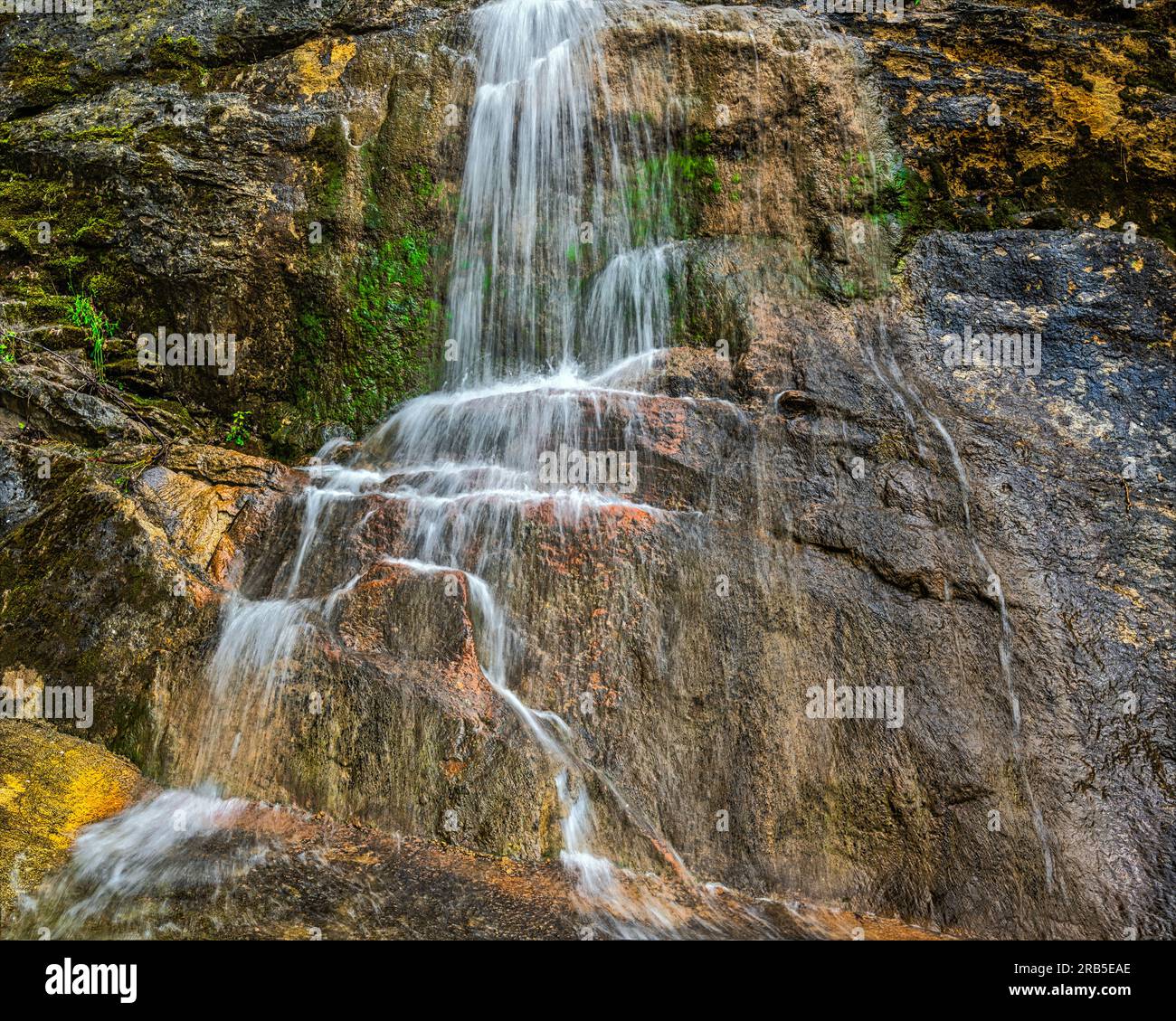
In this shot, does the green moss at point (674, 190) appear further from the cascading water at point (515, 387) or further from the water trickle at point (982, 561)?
the water trickle at point (982, 561)

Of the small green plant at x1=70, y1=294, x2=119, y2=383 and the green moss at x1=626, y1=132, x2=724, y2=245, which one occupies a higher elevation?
the green moss at x1=626, y1=132, x2=724, y2=245

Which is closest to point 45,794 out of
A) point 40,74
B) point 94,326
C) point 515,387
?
point 94,326

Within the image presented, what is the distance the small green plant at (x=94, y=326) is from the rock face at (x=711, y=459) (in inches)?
3.6

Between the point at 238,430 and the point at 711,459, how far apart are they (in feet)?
13.6

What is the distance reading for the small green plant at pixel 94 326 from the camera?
7.17m

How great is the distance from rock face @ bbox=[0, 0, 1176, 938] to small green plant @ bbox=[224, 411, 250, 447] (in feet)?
0.39

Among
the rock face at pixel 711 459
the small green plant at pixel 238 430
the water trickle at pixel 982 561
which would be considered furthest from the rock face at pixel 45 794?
the water trickle at pixel 982 561

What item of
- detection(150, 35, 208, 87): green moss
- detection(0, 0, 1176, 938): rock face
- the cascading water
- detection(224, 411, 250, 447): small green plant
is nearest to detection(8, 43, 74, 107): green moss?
detection(0, 0, 1176, 938): rock face

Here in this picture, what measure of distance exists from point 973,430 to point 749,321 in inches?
72.3

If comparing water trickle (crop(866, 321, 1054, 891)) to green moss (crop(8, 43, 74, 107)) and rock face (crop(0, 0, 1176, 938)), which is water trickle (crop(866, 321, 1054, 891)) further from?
green moss (crop(8, 43, 74, 107))

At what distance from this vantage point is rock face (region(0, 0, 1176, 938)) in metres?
4.65

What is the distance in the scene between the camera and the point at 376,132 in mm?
8102
